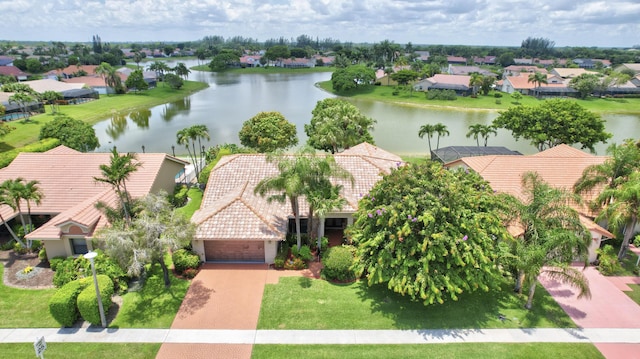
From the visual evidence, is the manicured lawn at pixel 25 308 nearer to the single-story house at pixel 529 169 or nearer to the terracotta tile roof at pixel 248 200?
the terracotta tile roof at pixel 248 200

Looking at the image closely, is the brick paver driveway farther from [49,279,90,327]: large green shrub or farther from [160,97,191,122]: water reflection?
[160,97,191,122]: water reflection

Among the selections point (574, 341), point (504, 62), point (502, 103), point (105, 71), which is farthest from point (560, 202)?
point (504, 62)

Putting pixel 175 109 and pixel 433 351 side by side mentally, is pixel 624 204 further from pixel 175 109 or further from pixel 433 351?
pixel 175 109

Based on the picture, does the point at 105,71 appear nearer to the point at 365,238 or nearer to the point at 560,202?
the point at 365,238

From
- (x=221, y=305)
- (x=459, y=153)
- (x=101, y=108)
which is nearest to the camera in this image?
(x=221, y=305)

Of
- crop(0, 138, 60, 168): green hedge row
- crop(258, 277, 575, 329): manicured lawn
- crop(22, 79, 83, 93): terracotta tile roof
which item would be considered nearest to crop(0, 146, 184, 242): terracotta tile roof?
crop(0, 138, 60, 168): green hedge row

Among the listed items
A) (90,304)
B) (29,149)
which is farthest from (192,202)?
(29,149)

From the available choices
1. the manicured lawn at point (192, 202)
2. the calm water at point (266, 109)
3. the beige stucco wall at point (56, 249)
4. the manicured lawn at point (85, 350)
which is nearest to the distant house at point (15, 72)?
the calm water at point (266, 109)
